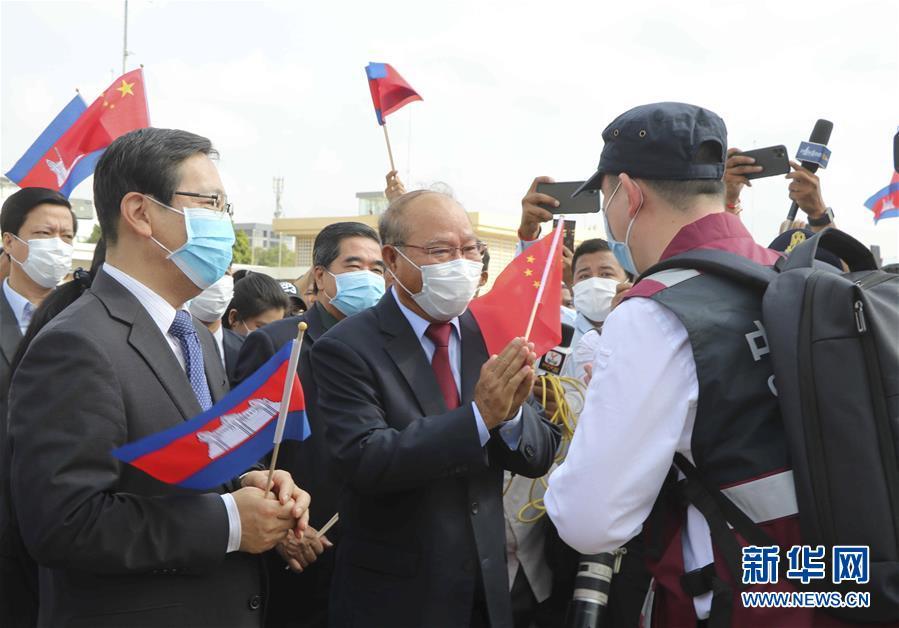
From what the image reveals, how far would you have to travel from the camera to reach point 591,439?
2.21 meters

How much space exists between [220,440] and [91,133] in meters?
4.93

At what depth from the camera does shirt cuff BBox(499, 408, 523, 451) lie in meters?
3.14

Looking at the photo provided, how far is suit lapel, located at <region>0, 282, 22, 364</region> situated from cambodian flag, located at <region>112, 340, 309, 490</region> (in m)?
2.66

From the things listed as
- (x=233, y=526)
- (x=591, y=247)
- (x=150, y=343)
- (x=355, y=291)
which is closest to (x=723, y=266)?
(x=233, y=526)

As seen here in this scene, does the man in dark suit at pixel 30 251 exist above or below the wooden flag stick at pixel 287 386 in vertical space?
above

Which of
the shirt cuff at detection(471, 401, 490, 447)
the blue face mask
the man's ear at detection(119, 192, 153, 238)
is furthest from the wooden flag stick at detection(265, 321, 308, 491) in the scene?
the blue face mask

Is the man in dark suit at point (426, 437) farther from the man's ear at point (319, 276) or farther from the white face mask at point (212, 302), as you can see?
the white face mask at point (212, 302)

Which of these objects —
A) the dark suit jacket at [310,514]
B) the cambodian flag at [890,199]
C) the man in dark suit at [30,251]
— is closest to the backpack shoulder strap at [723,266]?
the dark suit jacket at [310,514]

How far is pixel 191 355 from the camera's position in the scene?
2.76 m

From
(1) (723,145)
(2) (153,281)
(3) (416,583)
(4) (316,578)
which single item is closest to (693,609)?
(3) (416,583)

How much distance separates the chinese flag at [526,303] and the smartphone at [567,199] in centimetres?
33

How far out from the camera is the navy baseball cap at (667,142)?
2.47m

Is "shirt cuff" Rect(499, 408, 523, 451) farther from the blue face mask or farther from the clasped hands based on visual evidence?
the blue face mask

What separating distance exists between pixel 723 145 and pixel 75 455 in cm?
205
